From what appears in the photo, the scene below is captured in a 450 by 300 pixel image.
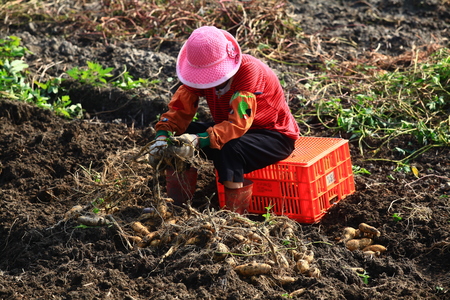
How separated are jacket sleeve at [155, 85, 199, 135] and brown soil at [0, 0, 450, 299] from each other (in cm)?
34

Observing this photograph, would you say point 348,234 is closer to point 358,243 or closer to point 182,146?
point 358,243

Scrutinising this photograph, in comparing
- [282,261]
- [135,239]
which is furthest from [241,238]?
[135,239]

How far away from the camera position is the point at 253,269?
9.11 feet

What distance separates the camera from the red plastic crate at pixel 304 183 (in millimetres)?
3459

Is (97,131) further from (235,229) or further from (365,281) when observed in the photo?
(365,281)

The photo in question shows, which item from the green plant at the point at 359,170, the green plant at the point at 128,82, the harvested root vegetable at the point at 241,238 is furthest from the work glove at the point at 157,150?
the green plant at the point at 128,82

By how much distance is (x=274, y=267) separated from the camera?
9.32ft

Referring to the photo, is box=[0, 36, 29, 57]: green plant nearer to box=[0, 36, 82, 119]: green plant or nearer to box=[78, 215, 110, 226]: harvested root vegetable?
box=[0, 36, 82, 119]: green plant

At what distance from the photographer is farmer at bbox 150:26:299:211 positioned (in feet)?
10.7

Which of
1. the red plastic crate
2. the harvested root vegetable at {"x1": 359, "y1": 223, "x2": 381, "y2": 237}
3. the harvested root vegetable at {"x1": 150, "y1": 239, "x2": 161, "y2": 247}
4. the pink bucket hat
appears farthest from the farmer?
the harvested root vegetable at {"x1": 359, "y1": 223, "x2": 381, "y2": 237}

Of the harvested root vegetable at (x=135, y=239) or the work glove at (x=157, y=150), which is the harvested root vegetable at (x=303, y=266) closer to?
the harvested root vegetable at (x=135, y=239)

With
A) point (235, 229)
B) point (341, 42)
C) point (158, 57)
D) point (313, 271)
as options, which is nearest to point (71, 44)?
point (158, 57)

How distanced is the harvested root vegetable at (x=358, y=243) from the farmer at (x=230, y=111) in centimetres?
62

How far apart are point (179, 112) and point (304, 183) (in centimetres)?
84
